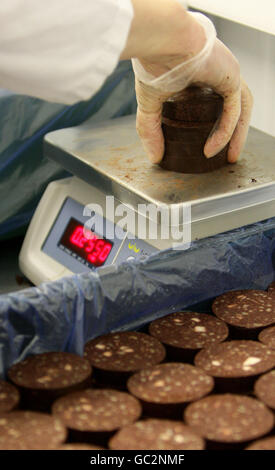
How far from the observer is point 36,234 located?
2.21m

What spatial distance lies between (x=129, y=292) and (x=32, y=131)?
97 centimetres

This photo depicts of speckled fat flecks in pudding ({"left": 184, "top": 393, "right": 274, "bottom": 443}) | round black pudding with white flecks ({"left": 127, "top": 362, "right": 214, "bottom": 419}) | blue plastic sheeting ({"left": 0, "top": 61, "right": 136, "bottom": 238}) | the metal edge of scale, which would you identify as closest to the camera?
speckled fat flecks in pudding ({"left": 184, "top": 393, "right": 274, "bottom": 443})

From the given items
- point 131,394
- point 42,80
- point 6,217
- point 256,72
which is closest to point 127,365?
point 131,394

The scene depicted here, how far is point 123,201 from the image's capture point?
6.06 ft

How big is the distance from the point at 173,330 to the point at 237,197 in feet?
1.28

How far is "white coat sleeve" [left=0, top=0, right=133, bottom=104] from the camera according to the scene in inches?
51.9

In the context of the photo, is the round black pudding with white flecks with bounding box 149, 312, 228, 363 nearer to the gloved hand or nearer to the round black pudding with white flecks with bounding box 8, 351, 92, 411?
the round black pudding with white flecks with bounding box 8, 351, 92, 411

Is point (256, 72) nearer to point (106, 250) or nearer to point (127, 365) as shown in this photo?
point (106, 250)

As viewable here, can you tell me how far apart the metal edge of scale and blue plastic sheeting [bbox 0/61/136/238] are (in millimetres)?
221

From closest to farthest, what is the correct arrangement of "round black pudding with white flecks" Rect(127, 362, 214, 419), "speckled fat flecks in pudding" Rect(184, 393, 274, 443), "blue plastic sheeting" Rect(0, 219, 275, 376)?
"speckled fat flecks in pudding" Rect(184, 393, 274, 443), "round black pudding with white flecks" Rect(127, 362, 214, 419), "blue plastic sheeting" Rect(0, 219, 275, 376)

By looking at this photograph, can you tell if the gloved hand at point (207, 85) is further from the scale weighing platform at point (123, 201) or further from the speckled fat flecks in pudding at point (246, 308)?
the speckled fat flecks in pudding at point (246, 308)

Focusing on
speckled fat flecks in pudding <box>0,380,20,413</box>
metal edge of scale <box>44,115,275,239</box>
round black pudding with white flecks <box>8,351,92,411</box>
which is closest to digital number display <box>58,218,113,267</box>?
metal edge of scale <box>44,115,275,239</box>

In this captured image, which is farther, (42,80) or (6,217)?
(6,217)

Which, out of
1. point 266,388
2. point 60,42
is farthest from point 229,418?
point 60,42
